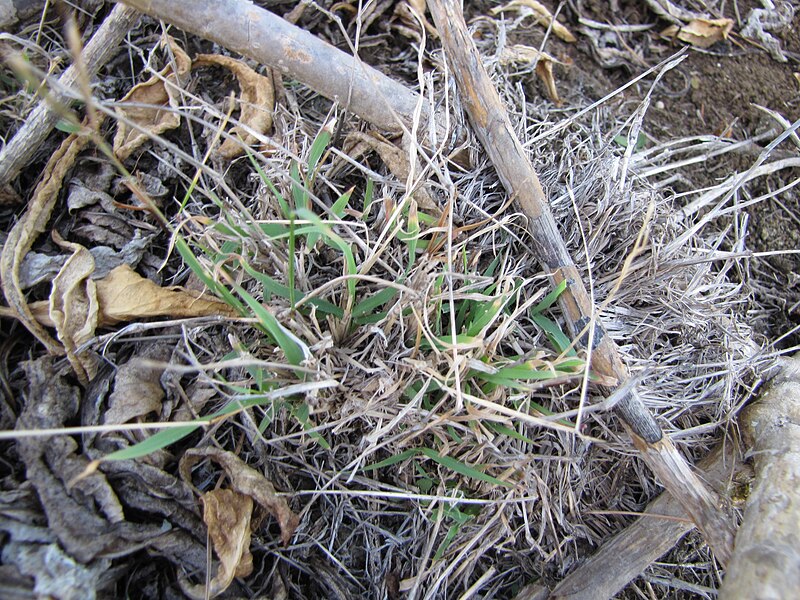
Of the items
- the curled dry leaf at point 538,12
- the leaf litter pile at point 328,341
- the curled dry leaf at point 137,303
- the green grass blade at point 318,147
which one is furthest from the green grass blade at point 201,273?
the curled dry leaf at point 538,12

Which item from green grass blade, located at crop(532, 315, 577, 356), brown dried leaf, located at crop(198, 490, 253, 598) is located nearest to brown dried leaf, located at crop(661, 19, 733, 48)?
green grass blade, located at crop(532, 315, 577, 356)

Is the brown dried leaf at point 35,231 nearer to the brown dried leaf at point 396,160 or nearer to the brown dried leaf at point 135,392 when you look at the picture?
the brown dried leaf at point 135,392

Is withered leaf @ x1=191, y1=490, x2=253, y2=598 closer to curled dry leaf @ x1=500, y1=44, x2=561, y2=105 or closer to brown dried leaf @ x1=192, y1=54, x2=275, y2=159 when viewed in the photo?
brown dried leaf @ x1=192, y1=54, x2=275, y2=159

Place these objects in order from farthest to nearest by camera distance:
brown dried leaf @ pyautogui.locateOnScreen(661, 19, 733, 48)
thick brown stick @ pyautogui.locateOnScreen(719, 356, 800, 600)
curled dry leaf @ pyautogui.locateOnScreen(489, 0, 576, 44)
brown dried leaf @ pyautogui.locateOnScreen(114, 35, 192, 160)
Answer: brown dried leaf @ pyautogui.locateOnScreen(661, 19, 733, 48), curled dry leaf @ pyautogui.locateOnScreen(489, 0, 576, 44), brown dried leaf @ pyautogui.locateOnScreen(114, 35, 192, 160), thick brown stick @ pyautogui.locateOnScreen(719, 356, 800, 600)

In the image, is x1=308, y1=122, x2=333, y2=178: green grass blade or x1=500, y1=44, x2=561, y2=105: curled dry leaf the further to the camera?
x1=500, y1=44, x2=561, y2=105: curled dry leaf

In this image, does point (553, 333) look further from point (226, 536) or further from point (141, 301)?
point (141, 301)

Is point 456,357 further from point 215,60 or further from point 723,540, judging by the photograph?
point 215,60

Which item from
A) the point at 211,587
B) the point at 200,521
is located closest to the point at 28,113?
the point at 200,521
